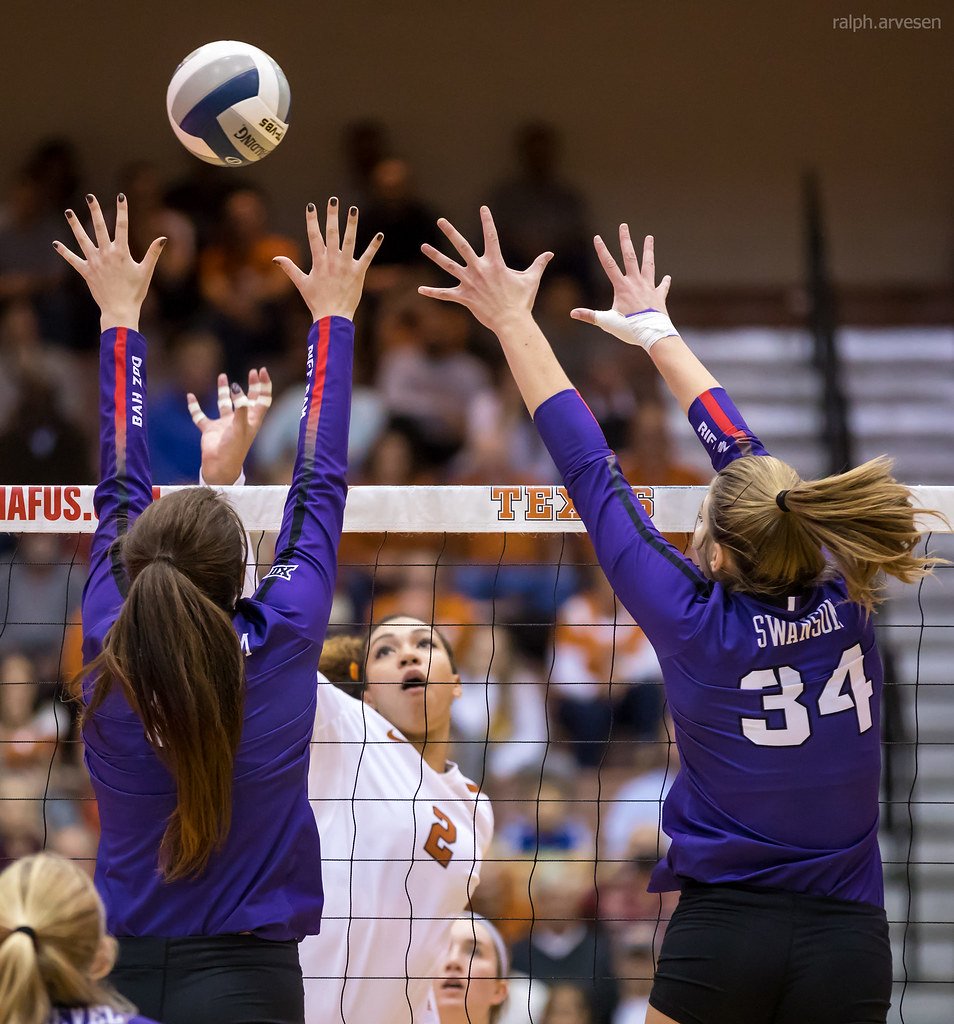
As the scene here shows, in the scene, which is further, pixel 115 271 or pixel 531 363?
pixel 115 271

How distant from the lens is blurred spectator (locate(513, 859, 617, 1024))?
19.4ft

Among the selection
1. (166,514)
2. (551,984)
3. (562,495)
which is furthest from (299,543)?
(551,984)

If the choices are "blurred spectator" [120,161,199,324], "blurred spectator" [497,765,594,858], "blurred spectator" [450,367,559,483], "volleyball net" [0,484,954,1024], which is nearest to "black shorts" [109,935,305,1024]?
"volleyball net" [0,484,954,1024]

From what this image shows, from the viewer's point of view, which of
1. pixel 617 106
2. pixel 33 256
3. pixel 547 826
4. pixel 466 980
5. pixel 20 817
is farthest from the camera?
pixel 617 106

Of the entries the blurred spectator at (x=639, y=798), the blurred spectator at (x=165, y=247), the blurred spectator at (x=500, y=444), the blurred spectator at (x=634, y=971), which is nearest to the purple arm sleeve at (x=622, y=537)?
the blurred spectator at (x=634, y=971)

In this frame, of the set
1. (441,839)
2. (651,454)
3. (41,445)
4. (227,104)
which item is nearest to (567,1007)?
(441,839)

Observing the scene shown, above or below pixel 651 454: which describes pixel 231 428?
below

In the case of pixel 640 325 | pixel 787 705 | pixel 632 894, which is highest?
pixel 640 325

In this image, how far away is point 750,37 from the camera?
9141 millimetres

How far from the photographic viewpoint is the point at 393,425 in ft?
26.9

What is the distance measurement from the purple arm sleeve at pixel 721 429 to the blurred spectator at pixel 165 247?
621 centimetres

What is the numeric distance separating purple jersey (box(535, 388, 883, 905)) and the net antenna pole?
4896 mm

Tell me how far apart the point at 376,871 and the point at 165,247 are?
226 inches

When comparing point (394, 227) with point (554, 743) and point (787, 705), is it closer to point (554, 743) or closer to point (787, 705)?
point (554, 743)
